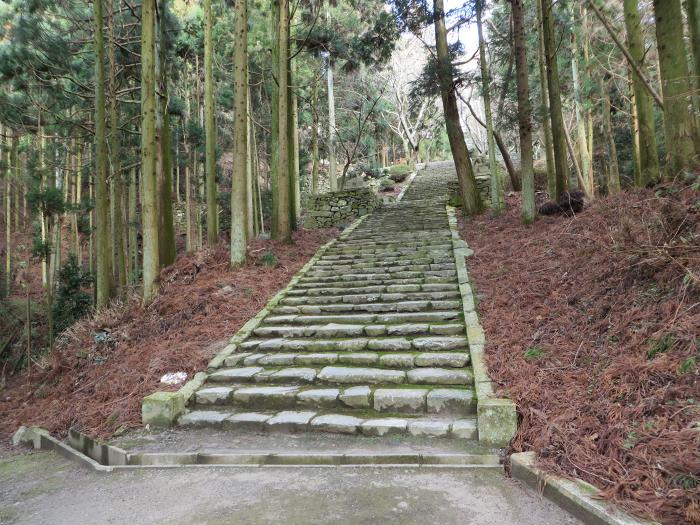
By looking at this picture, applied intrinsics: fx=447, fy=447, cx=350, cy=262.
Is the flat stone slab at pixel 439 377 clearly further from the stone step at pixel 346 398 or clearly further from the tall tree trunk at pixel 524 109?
the tall tree trunk at pixel 524 109

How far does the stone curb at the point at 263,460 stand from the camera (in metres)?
3.38

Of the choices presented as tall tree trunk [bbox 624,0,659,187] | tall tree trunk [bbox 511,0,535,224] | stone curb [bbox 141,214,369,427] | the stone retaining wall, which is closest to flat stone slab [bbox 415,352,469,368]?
stone curb [bbox 141,214,369,427]

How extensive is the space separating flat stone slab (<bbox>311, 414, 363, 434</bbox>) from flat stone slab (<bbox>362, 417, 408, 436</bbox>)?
9cm

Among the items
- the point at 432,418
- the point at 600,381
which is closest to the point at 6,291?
the point at 432,418

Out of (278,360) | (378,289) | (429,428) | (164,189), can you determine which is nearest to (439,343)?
(429,428)

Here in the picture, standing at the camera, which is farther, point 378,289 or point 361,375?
point 378,289

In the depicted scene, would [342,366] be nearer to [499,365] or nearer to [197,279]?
[499,365]

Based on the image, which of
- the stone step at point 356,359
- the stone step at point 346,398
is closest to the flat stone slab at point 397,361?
the stone step at point 356,359

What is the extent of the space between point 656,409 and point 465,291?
4007 mm

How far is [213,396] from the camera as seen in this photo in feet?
15.8

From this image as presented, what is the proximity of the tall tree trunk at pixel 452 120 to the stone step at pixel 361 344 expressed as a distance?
8.75m

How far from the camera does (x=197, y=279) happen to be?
852cm

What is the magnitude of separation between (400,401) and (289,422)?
1.07m

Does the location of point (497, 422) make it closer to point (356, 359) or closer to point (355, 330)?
point (356, 359)
